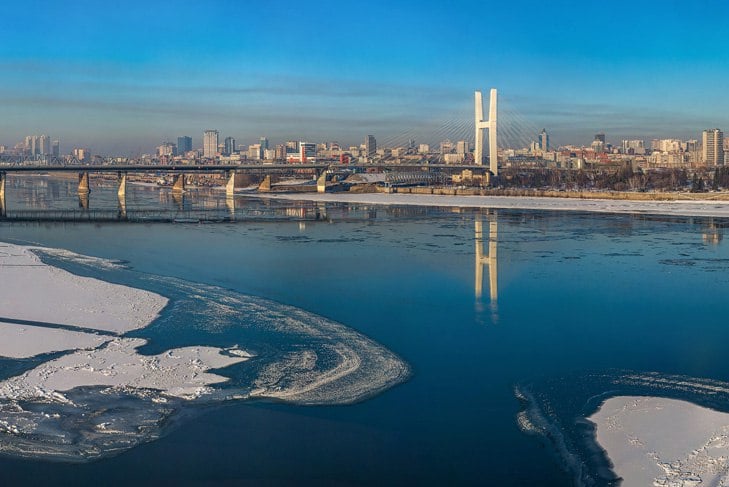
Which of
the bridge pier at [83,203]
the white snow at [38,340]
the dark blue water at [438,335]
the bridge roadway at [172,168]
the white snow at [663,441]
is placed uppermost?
the bridge roadway at [172,168]

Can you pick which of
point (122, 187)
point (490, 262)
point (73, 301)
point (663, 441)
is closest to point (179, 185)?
point (122, 187)

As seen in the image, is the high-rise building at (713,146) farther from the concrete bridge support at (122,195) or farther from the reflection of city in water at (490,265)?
the reflection of city in water at (490,265)

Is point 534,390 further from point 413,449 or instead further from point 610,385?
point 413,449

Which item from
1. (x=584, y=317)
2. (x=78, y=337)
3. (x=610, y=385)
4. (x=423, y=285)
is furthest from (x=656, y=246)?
(x=78, y=337)

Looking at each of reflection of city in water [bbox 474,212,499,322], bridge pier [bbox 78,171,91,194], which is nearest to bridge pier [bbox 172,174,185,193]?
bridge pier [bbox 78,171,91,194]

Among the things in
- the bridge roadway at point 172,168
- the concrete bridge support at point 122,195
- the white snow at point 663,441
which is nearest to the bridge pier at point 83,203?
the bridge roadway at point 172,168

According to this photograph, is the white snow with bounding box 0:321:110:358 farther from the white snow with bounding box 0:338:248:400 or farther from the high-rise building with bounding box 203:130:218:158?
the high-rise building with bounding box 203:130:218:158
